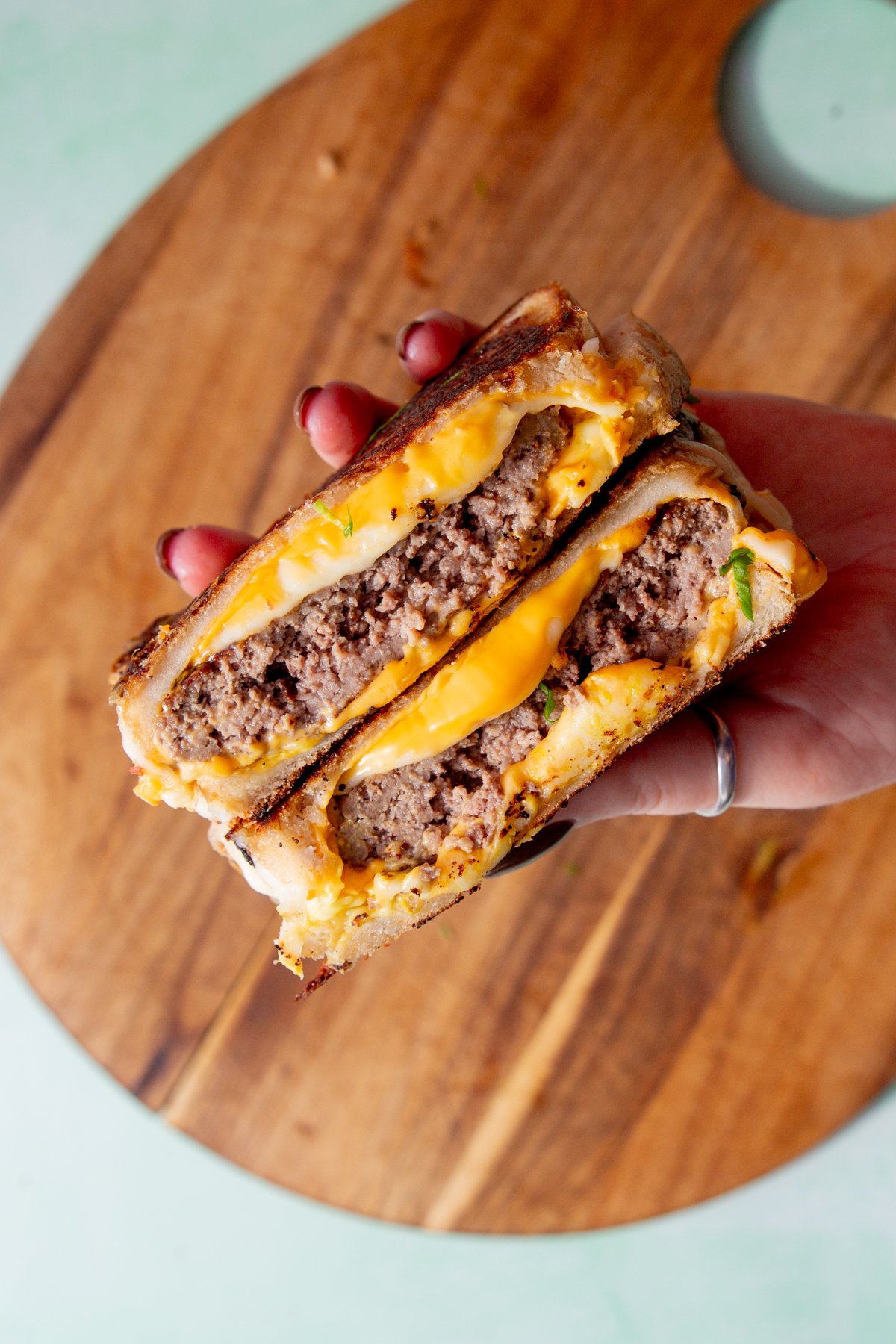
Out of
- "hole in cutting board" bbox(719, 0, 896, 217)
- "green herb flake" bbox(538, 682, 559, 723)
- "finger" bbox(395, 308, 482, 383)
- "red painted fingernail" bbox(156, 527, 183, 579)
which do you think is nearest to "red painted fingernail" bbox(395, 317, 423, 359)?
"finger" bbox(395, 308, 482, 383)

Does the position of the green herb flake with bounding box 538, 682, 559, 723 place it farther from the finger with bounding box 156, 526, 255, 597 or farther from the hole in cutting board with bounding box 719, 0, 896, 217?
the hole in cutting board with bounding box 719, 0, 896, 217

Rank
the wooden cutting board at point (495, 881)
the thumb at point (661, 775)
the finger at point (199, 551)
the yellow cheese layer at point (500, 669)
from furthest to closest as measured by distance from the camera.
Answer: the wooden cutting board at point (495, 881), the finger at point (199, 551), the thumb at point (661, 775), the yellow cheese layer at point (500, 669)

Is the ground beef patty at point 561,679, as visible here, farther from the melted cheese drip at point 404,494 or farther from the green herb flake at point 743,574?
the melted cheese drip at point 404,494

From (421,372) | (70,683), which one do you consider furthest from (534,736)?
(70,683)

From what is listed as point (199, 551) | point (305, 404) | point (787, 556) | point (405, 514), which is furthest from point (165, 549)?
point (787, 556)

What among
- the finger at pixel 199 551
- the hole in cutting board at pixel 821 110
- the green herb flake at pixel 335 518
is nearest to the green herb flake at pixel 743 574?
the green herb flake at pixel 335 518
